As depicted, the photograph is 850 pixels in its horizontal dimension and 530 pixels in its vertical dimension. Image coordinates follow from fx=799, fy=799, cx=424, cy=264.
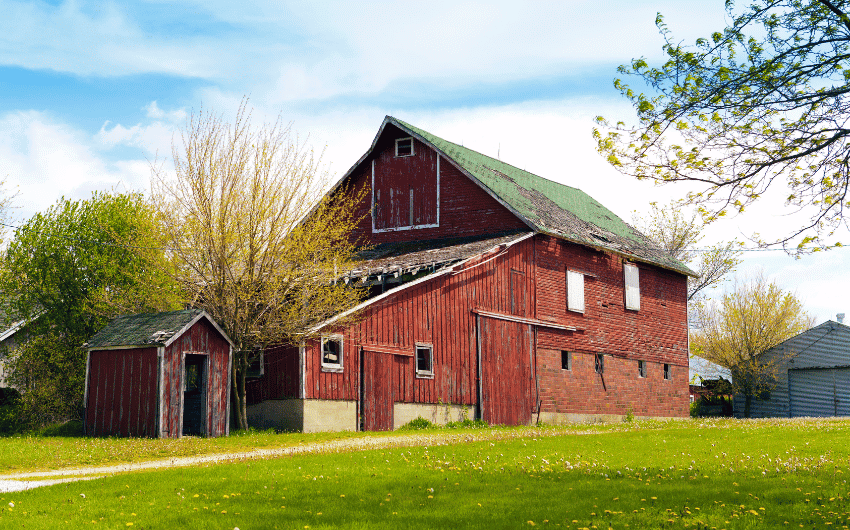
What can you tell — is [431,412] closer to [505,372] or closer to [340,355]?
[505,372]

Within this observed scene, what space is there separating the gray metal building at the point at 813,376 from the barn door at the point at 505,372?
981 inches

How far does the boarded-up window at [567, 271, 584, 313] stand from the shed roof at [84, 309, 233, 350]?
15242mm

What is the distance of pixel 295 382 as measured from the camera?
878 inches

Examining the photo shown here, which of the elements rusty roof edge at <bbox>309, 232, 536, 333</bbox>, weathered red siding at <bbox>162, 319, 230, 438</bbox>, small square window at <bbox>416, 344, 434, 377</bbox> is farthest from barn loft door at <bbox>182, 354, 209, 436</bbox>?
small square window at <bbox>416, 344, 434, 377</bbox>

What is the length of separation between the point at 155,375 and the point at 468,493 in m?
11.6

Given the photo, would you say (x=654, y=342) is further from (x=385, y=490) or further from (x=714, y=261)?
(x=385, y=490)

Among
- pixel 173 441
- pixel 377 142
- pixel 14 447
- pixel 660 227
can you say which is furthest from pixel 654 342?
pixel 14 447

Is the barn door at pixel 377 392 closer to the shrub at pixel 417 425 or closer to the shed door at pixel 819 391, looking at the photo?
the shrub at pixel 417 425

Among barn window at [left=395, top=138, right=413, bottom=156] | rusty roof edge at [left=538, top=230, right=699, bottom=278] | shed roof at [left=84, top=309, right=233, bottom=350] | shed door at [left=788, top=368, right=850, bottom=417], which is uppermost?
barn window at [left=395, top=138, right=413, bottom=156]

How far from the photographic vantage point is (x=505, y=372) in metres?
28.3

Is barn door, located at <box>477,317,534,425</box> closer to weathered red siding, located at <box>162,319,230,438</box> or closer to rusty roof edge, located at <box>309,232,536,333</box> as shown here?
rusty roof edge, located at <box>309,232,536,333</box>

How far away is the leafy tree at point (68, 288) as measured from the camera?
24750 millimetres

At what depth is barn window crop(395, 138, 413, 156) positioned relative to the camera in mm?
33781

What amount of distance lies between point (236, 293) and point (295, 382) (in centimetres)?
297
